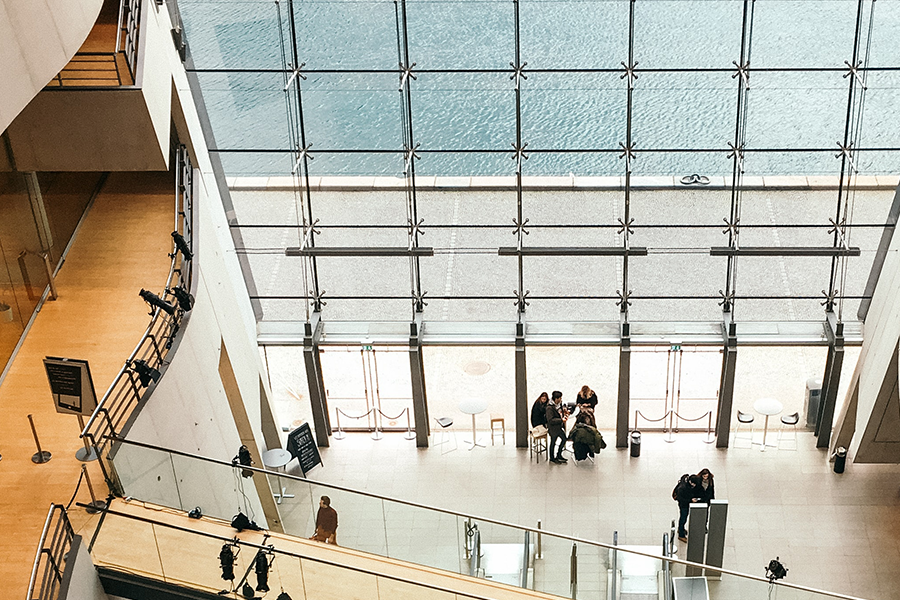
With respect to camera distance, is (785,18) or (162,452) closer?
(162,452)

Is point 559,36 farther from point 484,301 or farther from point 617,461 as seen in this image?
point 617,461

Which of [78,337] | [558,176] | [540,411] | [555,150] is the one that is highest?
[555,150]

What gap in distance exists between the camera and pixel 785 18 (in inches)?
640

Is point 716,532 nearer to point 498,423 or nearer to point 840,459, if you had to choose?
point 840,459

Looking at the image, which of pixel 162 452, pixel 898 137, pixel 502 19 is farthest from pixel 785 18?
pixel 162 452

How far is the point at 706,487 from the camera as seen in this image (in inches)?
637

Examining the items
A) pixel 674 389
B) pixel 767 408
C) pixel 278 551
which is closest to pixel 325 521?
pixel 278 551

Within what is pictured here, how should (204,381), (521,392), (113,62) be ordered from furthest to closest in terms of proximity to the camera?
(521,392)
(204,381)
(113,62)

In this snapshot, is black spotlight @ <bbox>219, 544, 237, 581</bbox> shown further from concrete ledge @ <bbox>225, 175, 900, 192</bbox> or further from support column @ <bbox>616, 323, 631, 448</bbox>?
support column @ <bbox>616, 323, 631, 448</bbox>

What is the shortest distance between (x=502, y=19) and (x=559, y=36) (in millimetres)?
948

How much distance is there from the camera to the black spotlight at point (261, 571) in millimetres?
10414

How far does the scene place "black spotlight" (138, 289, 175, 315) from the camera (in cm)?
1184

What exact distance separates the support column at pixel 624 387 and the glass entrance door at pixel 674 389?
461 millimetres

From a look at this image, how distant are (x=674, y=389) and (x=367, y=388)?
5.65 m
